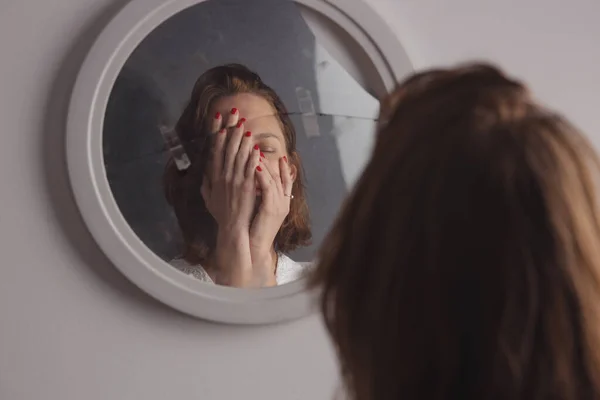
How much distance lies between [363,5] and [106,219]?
1.47 feet

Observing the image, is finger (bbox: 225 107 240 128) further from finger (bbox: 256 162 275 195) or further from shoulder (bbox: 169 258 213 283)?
shoulder (bbox: 169 258 213 283)

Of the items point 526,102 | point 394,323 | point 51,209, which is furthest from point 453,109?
point 51,209

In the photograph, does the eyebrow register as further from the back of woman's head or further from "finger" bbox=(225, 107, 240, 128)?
the back of woman's head

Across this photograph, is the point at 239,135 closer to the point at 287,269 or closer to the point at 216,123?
the point at 216,123

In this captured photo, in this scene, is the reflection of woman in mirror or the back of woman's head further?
the reflection of woman in mirror

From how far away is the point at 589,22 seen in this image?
3.63 ft

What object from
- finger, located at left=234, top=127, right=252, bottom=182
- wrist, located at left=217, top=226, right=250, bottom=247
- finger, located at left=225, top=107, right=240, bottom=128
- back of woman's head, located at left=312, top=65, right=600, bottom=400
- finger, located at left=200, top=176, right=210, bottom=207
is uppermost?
finger, located at left=225, top=107, right=240, bottom=128

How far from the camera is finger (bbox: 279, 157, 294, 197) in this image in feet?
3.24

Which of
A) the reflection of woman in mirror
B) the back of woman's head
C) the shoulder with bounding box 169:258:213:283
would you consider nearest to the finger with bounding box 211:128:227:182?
the reflection of woman in mirror

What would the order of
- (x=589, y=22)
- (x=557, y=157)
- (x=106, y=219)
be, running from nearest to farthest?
(x=557, y=157) < (x=106, y=219) < (x=589, y=22)

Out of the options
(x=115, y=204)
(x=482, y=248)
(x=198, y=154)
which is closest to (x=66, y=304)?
(x=115, y=204)

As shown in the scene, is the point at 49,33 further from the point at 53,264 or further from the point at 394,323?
the point at 394,323

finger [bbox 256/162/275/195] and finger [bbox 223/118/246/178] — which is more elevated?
finger [bbox 223/118/246/178]

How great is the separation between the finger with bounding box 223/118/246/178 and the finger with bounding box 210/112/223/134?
2 cm
